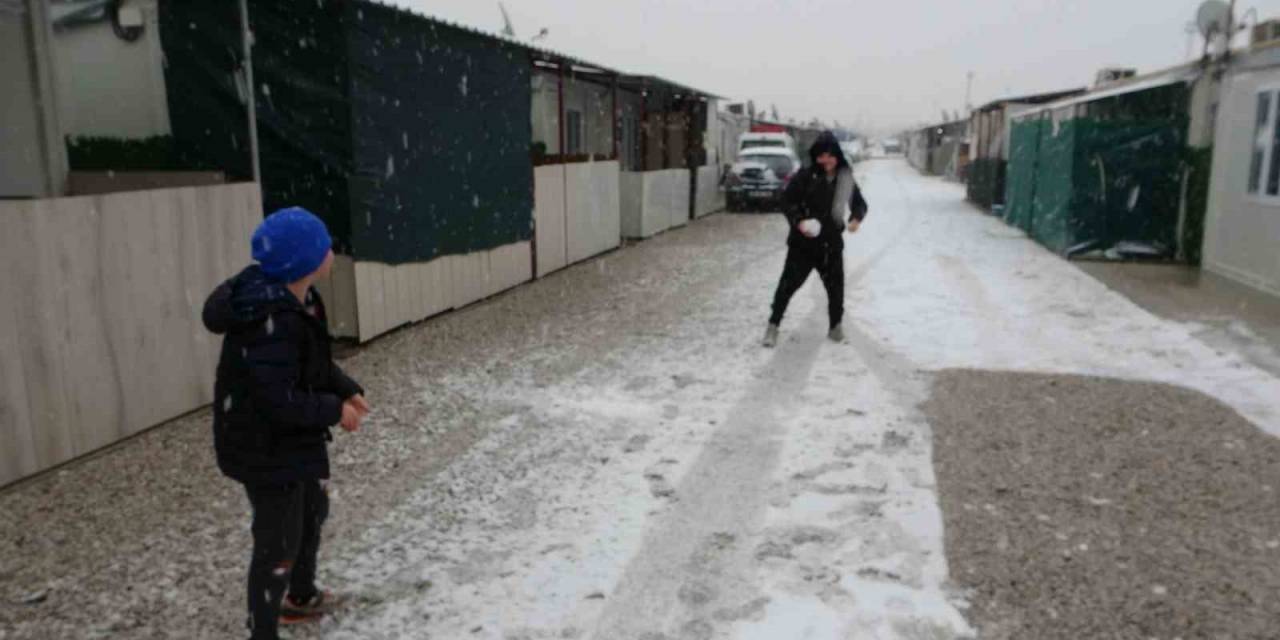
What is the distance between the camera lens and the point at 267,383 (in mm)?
2594

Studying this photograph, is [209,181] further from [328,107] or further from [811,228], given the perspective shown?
[811,228]

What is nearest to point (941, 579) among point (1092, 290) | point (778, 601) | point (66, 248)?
point (778, 601)

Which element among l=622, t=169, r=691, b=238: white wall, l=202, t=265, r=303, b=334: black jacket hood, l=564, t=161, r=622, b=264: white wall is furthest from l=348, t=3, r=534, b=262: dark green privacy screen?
l=622, t=169, r=691, b=238: white wall

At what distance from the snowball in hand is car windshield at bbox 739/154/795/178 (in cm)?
1654

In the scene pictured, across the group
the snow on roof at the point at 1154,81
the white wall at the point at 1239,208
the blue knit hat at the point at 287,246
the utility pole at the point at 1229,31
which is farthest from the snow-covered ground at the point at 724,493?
the snow on roof at the point at 1154,81

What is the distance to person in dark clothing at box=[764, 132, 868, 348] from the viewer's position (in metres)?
7.43

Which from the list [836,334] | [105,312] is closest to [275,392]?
[105,312]

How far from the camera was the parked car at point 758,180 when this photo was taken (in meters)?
23.4

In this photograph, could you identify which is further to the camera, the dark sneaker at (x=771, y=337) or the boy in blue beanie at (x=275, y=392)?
the dark sneaker at (x=771, y=337)

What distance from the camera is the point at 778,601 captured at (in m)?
3.38

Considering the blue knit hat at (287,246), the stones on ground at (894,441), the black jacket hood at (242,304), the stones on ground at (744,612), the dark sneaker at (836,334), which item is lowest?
the stones on ground at (744,612)

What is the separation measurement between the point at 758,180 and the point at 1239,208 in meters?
13.2

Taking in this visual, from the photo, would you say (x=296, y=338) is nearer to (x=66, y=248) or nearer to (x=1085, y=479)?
(x=66, y=248)

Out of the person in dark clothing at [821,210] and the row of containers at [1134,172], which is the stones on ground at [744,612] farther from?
the row of containers at [1134,172]
